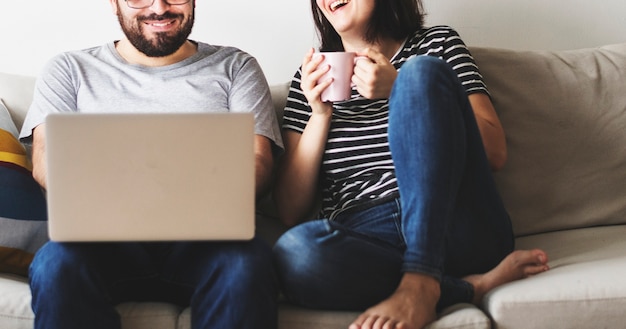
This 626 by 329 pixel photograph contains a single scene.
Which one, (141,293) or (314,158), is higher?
(314,158)

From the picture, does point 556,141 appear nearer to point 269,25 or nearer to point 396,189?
point 396,189

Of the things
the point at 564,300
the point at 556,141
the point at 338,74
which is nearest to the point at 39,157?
the point at 338,74

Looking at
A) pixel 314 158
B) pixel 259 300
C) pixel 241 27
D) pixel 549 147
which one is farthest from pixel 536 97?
pixel 259 300

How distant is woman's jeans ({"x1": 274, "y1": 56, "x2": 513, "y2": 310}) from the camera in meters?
1.42

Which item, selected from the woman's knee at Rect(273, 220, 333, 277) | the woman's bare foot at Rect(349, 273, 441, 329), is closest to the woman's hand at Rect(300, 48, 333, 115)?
the woman's knee at Rect(273, 220, 333, 277)

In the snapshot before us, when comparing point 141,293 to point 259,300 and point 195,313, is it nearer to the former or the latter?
point 195,313

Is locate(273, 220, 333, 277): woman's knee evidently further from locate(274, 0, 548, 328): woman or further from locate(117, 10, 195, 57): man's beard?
locate(117, 10, 195, 57): man's beard

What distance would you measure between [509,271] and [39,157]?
983mm

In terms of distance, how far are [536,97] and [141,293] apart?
1.05 metres

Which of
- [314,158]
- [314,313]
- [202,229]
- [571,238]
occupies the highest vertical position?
[202,229]

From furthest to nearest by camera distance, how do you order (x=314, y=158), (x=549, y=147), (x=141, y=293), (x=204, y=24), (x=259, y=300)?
(x=204, y=24), (x=549, y=147), (x=314, y=158), (x=141, y=293), (x=259, y=300)

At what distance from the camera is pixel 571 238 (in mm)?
1861

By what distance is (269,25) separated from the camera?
2.20 metres

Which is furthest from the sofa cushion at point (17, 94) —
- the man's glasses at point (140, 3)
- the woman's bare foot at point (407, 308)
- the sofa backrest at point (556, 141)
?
the woman's bare foot at point (407, 308)
